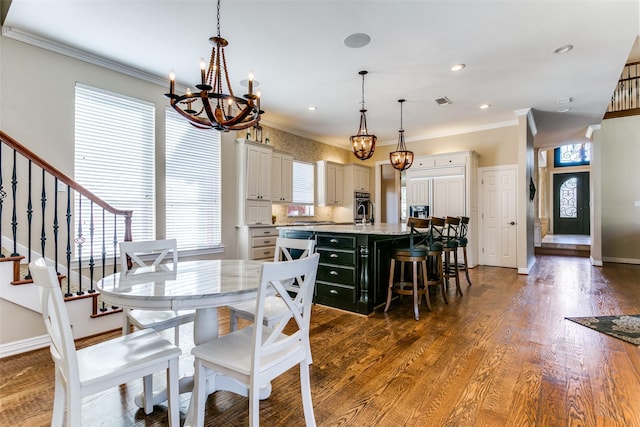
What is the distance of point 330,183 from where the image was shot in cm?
708

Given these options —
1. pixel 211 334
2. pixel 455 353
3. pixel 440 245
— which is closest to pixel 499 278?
pixel 440 245

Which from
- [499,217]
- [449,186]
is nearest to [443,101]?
[449,186]

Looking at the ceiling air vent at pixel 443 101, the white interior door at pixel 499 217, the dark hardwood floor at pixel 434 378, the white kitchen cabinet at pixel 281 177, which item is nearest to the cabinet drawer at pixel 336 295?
the dark hardwood floor at pixel 434 378

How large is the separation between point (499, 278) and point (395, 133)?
362 centimetres

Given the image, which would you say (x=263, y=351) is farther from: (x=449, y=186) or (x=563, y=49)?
(x=449, y=186)

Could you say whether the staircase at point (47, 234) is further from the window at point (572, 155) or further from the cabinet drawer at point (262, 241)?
the window at point (572, 155)

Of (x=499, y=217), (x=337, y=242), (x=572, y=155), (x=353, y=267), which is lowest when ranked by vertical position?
(x=353, y=267)

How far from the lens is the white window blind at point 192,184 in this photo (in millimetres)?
4160

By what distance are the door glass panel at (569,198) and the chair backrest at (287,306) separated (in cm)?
1421

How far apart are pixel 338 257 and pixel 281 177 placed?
8.96 ft

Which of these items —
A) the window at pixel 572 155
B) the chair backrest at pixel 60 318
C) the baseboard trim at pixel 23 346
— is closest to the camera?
the chair backrest at pixel 60 318

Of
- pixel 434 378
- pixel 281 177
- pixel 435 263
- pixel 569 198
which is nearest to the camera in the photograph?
pixel 434 378

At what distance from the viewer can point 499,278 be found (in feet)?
17.0

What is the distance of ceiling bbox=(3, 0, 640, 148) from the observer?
262 centimetres
